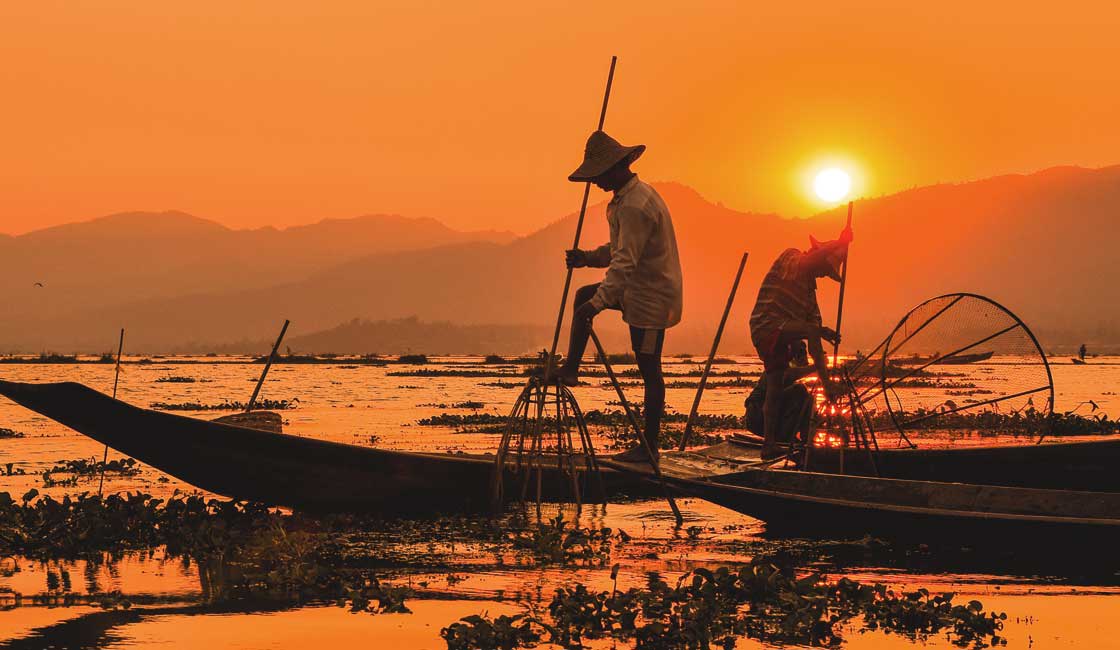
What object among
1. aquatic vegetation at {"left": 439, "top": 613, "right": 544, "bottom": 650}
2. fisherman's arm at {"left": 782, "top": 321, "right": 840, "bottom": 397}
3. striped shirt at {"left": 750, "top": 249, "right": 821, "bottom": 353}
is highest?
striped shirt at {"left": 750, "top": 249, "right": 821, "bottom": 353}

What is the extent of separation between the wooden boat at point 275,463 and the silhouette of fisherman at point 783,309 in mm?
2084

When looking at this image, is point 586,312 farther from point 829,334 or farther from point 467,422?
point 467,422

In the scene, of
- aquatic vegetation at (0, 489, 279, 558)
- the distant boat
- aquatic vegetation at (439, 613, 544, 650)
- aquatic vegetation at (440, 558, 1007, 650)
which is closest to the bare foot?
aquatic vegetation at (0, 489, 279, 558)

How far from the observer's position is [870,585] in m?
8.66

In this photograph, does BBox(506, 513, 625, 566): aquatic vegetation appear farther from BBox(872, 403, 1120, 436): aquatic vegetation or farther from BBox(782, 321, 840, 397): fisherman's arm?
BBox(872, 403, 1120, 436): aquatic vegetation

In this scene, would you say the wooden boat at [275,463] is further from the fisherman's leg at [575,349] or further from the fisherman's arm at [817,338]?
the fisherman's arm at [817,338]

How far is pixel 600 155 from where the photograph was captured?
11.3m

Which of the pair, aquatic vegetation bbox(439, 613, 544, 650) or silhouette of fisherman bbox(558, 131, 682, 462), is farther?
silhouette of fisherman bbox(558, 131, 682, 462)

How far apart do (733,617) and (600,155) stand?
4687 millimetres

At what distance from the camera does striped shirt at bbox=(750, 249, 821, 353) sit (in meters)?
12.6

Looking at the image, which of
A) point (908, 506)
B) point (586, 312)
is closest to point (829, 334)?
point (586, 312)

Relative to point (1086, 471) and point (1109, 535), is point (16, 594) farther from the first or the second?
point (1086, 471)

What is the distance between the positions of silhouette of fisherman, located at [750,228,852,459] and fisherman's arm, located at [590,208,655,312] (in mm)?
1815

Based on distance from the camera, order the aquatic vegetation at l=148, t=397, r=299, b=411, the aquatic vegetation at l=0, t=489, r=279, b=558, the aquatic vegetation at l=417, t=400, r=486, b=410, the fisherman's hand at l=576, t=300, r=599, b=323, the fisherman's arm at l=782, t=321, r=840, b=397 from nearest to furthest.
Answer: the aquatic vegetation at l=0, t=489, r=279, b=558, the fisherman's hand at l=576, t=300, r=599, b=323, the fisherman's arm at l=782, t=321, r=840, b=397, the aquatic vegetation at l=148, t=397, r=299, b=411, the aquatic vegetation at l=417, t=400, r=486, b=410
